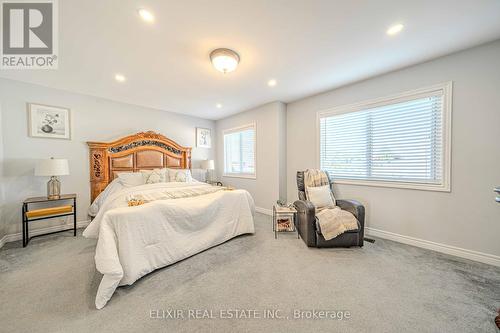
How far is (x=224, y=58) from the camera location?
7.09 feet

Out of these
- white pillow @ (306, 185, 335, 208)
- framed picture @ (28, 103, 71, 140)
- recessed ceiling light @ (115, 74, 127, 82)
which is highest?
recessed ceiling light @ (115, 74, 127, 82)

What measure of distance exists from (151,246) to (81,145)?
2857 millimetres

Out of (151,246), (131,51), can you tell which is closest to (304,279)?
(151,246)

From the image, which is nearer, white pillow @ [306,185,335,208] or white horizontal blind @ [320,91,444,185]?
white horizontal blind @ [320,91,444,185]

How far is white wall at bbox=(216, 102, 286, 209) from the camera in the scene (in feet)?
12.9

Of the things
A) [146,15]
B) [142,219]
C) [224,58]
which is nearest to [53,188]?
[142,219]

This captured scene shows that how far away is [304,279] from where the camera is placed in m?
1.83

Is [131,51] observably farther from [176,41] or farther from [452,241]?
[452,241]

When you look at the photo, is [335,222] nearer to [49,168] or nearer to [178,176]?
[178,176]

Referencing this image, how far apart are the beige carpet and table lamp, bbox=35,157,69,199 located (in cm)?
88

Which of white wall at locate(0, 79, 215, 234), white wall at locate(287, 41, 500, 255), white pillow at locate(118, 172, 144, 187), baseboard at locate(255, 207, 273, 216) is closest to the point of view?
white wall at locate(287, 41, 500, 255)

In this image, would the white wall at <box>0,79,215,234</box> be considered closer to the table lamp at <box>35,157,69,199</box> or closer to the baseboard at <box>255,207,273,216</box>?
the table lamp at <box>35,157,69,199</box>

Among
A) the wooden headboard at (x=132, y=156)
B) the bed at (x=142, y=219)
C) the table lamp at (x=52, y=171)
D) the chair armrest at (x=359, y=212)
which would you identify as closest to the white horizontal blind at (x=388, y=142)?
the chair armrest at (x=359, y=212)

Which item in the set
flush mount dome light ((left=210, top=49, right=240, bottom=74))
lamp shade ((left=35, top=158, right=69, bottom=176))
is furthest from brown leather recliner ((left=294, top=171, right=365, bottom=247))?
lamp shade ((left=35, top=158, right=69, bottom=176))
